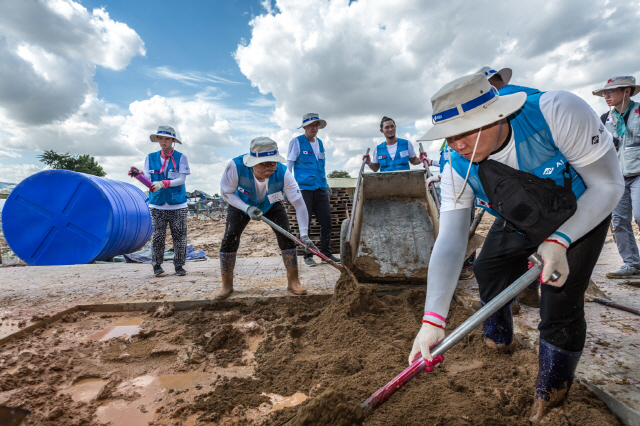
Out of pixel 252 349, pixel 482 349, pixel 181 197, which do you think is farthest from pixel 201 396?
pixel 181 197

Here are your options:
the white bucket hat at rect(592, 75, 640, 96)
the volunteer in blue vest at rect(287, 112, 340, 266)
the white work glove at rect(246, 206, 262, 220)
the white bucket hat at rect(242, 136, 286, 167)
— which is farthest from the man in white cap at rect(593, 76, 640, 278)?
the white work glove at rect(246, 206, 262, 220)

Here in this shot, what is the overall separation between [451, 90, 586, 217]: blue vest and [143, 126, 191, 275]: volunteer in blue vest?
13.7 feet

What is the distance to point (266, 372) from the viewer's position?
231cm

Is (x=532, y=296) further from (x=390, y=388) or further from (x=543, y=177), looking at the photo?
(x=390, y=388)

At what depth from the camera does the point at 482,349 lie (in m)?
2.38

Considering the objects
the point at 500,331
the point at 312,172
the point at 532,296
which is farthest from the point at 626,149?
the point at 312,172

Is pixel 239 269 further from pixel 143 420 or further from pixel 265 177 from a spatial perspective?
pixel 143 420

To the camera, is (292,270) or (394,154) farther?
(394,154)

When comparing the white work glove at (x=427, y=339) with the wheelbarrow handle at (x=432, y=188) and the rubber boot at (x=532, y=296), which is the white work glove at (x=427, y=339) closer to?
the rubber boot at (x=532, y=296)

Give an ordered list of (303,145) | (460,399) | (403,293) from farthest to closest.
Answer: (303,145) → (403,293) → (460,399)

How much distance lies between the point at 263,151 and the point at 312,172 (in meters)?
1.74

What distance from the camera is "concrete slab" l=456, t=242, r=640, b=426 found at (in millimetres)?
1712

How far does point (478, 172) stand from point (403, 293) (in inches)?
83.6

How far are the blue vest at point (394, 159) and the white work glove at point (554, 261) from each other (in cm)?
Answer: 426
